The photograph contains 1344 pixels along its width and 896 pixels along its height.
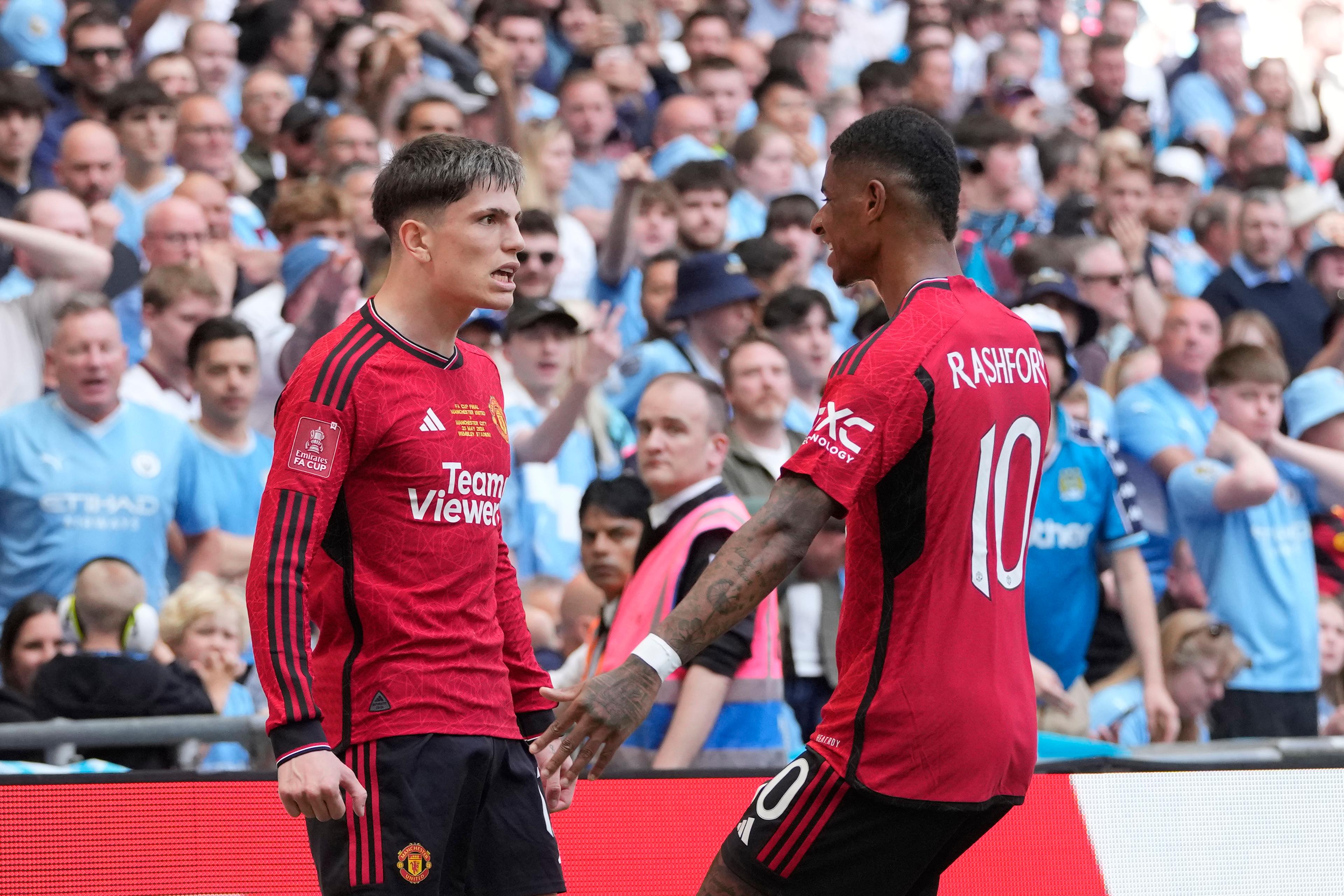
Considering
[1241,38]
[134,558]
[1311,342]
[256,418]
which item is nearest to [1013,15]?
[1241,38]

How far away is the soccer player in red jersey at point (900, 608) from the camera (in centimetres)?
318

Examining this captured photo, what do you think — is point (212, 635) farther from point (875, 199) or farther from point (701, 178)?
point (701, 178)

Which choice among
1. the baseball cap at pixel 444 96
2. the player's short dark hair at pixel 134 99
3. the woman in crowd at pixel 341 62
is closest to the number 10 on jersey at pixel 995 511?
→ the baseball cap at pixel 444 96

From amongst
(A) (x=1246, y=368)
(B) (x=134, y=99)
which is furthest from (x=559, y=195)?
(A) (x=1246, y=368)

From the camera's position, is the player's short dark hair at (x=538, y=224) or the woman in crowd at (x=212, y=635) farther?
the player's short dark hair at (x=538, y=224)

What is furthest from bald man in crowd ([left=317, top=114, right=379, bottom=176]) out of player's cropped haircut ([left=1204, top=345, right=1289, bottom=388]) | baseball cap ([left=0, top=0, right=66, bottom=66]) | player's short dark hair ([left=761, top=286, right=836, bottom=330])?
player's cropped haircut ([left=1204, top=345, right=1289, bottom=388])

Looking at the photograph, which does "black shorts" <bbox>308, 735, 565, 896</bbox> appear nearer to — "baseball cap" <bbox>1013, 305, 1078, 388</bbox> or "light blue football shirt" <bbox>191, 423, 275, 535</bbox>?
"baseball cap" <bbox>1013, 305, 1078, 388</bbox>

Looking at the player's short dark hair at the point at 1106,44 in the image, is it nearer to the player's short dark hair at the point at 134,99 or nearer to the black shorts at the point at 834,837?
the player's short dark hair at the point at 134,99

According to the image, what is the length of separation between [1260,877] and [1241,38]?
1152 centimetres

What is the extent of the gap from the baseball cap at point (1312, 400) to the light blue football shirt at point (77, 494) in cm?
546

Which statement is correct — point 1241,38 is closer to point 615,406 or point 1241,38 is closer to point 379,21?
point 379,21

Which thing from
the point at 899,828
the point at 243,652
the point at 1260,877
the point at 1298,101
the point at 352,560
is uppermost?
the point at 1298,101

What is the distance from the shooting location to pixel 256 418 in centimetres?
770

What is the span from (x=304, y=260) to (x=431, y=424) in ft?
15.7
